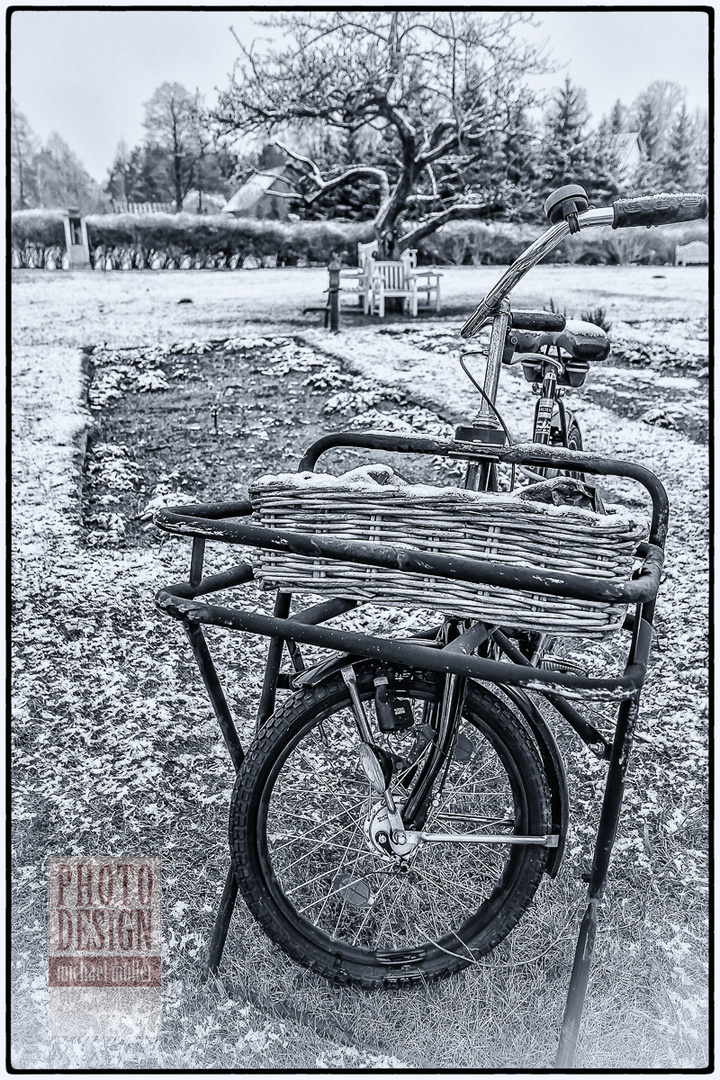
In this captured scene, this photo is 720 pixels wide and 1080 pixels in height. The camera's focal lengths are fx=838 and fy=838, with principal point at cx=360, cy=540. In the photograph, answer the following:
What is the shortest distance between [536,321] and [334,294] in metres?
1.58

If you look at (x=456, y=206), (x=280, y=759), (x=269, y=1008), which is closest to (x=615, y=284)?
(x=456, y=206)

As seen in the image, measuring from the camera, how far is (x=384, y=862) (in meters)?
1.90

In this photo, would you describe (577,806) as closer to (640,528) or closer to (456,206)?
(640,528)

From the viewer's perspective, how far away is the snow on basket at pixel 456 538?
1.35 meters

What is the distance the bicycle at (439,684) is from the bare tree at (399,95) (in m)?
1.28

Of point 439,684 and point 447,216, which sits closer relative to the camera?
point 439,684

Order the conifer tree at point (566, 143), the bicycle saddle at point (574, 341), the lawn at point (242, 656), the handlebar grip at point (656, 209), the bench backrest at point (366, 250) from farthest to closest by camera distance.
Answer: the bench backrest at point (366, 250), the conifer tree at point (566, 143), the bicycle saddle at point (574, 341), the lawn at point (242, 656), the handlebar grip at point (656, 209)

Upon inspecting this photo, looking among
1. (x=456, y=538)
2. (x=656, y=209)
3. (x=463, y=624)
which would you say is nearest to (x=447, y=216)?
(x=656, y=209)

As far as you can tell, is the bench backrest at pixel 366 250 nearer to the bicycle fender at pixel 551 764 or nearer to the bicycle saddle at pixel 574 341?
the bicycle saddle at pixel 574 341

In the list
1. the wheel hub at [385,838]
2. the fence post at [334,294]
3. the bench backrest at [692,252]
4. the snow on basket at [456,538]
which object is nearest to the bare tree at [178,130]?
the fence post at [334,294]

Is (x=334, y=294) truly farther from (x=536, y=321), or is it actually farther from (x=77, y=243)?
(x=536, y=321)

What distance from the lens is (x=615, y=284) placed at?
3.38m

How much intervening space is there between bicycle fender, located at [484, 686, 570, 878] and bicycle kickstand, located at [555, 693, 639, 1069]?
0.24 ft

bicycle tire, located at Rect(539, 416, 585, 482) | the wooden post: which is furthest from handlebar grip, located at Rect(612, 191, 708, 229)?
the wooden post
